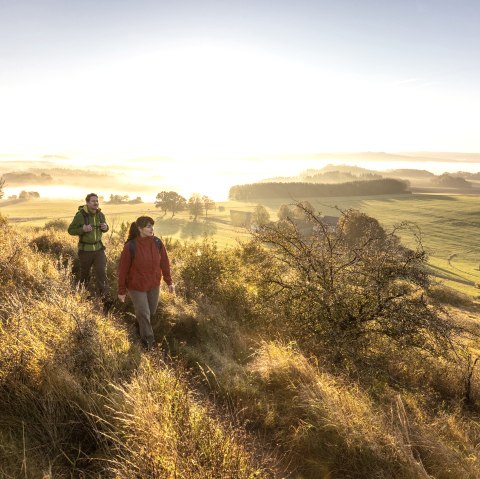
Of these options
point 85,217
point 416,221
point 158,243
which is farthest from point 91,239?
point 416,221

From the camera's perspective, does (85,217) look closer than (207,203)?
Yes

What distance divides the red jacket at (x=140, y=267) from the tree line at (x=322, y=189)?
479ft

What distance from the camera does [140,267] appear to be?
5758 mm

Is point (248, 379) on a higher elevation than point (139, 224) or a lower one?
lower

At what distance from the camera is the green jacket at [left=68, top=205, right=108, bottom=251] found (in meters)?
7.00

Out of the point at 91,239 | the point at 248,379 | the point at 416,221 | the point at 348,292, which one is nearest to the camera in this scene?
the point at 248,379

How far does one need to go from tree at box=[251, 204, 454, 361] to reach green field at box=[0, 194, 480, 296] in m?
32.8

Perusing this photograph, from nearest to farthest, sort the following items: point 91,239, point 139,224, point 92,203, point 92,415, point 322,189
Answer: point 92,415 < point 139,224 < point 92,203 < point 91,239 < point 322,189

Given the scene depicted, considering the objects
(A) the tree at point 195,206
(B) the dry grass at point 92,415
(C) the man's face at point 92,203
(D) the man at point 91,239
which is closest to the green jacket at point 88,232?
(D) the man at point 91,239

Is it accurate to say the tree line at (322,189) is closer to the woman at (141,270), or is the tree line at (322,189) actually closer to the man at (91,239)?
the man at (91,239)

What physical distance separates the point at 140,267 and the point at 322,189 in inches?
6114

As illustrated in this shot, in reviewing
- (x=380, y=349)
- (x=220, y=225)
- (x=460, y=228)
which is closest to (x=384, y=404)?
(x=380, y=349)

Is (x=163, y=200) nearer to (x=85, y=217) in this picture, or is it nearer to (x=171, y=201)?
(x=171, y=201)

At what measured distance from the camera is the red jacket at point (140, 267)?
18.7ft
